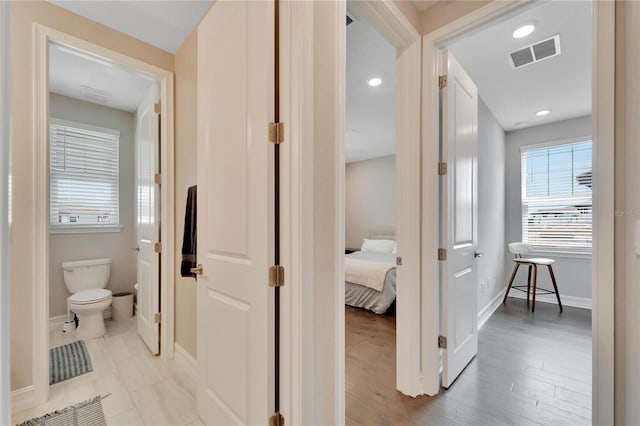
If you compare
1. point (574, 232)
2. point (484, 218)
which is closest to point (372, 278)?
point (484, 218)

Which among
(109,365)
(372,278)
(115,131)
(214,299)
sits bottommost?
(109,365)

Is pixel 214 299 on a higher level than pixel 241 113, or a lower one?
lower

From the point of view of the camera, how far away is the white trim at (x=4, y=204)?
36cm

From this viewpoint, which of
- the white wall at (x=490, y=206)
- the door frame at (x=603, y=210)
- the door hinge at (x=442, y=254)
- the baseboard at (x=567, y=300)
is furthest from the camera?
the baseboard at (x=567, y=300)

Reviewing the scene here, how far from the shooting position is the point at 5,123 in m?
0.37

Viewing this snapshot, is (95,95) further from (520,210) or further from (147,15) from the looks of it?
(520,210)

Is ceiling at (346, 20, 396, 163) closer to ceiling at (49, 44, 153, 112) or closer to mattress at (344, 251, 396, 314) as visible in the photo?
ceiling at (49, 44, 153, 112)

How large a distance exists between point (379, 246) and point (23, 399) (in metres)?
5.04

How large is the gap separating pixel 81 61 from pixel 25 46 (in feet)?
2.53

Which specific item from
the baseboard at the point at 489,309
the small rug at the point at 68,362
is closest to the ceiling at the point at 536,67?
the baseboard at the point at 489,309

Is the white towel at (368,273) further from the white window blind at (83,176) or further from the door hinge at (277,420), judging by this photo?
the white window blind at (83,176)

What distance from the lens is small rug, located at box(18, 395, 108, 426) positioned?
1.59 m

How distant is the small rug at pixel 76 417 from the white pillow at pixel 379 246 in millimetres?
4709

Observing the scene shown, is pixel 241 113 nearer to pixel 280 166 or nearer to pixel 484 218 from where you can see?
pixel 280 166
